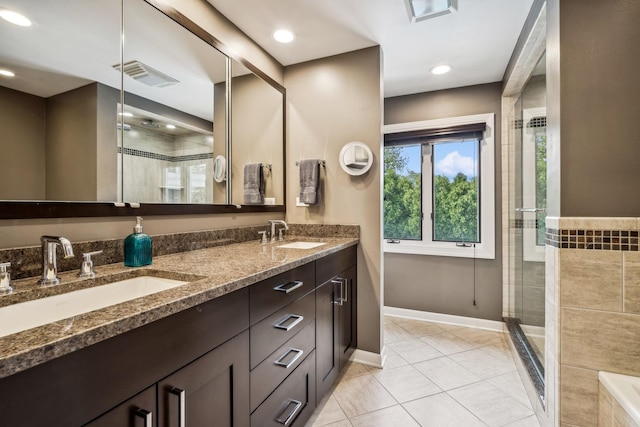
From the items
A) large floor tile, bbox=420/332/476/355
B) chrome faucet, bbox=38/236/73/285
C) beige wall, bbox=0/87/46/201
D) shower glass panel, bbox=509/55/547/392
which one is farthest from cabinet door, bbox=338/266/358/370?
beige wall, bbox=0/87/46/201

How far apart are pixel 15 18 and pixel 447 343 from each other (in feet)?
10.6

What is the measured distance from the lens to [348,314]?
2.17 meters

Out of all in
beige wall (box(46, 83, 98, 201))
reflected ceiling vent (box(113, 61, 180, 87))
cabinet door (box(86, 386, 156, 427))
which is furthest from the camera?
reflected ceiling vent (box(113, 61, 180, 87))

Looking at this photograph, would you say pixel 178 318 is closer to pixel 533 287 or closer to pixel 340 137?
pixel 340 137

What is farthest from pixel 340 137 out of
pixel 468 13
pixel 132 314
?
pixel 132 314

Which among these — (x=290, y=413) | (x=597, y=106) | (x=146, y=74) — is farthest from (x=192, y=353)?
(x=597, y=106)

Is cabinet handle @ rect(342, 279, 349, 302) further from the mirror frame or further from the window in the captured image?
the window

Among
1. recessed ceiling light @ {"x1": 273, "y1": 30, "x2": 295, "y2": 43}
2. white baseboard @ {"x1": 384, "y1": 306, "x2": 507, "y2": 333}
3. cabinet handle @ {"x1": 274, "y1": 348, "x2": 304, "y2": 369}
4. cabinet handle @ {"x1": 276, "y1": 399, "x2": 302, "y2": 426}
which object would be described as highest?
recessed ceiling light @ {"x1": 273, "y1": 30, "x2": 295, "y2": 43}

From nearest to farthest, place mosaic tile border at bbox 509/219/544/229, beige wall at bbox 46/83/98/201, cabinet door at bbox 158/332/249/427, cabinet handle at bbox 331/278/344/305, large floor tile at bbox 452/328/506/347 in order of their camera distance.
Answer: cabinet door at bbox 158/332/249/427 < beige wall at bbox 46/83/98/201 < cabinet handle at bbox 331/278/344/305 < mosaic tile border at bbox 509/219/544/229 < large floor tile at bbox 452/328/506/347

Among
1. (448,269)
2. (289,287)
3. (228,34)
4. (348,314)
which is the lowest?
(348,314)

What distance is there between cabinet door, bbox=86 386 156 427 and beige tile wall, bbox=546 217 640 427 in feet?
5.31

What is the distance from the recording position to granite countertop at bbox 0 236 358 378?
0.54 meters

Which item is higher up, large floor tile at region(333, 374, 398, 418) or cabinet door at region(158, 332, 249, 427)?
cabinet door at region(158, 332, 249, 427)

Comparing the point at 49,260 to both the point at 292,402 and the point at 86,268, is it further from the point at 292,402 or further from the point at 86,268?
the point at 292,402
